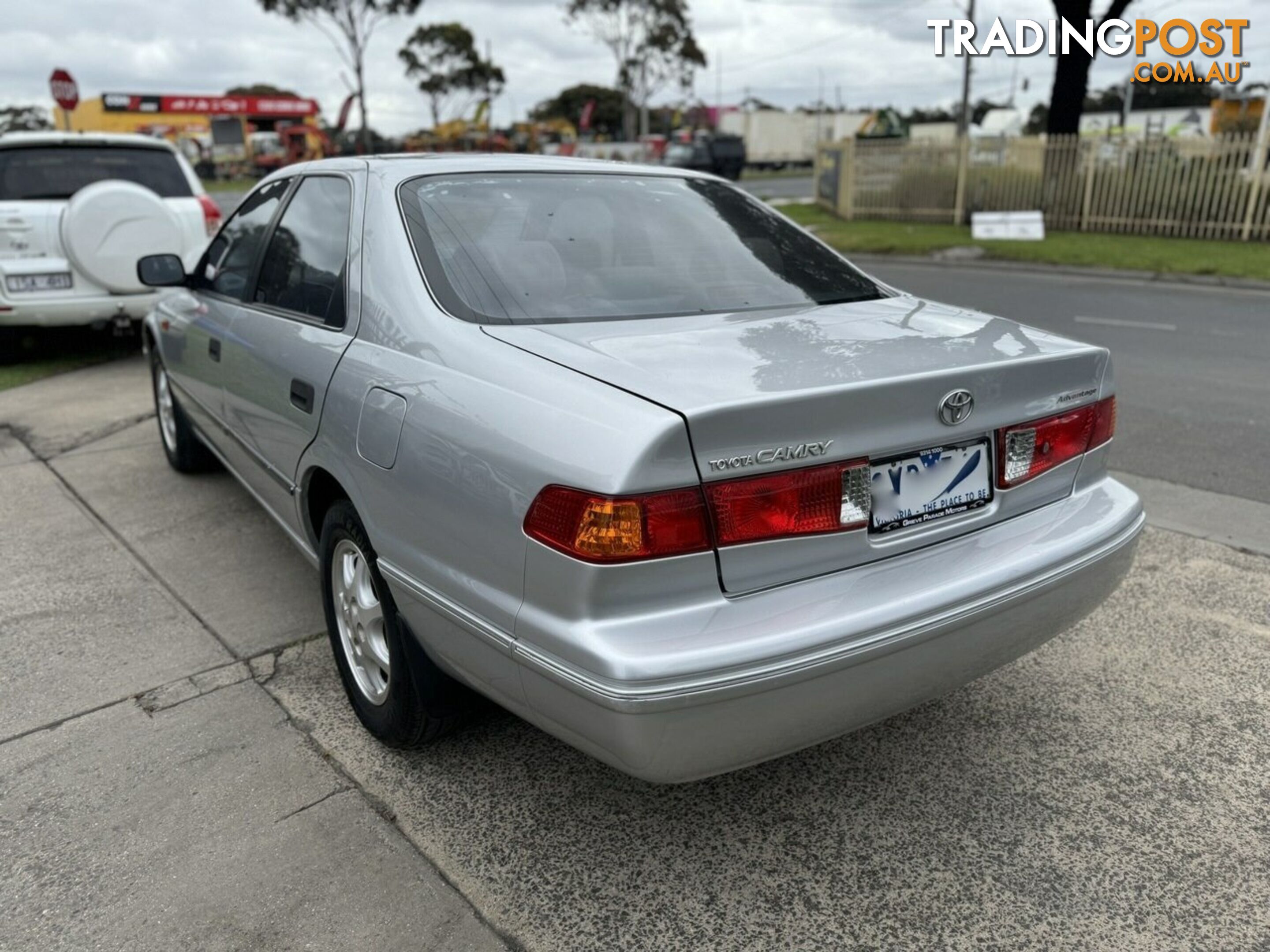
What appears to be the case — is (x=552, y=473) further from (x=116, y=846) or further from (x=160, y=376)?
(x=160, y=376)

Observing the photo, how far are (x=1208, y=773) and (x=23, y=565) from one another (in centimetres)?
434

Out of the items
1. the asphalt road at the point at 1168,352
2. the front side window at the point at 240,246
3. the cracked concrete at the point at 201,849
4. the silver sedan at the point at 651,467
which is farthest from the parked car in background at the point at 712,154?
the cracked concrete at the point at 201,849

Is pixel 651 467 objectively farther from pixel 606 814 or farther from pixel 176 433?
pixel 176 433

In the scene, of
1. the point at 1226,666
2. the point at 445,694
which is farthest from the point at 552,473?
the point at 1226,666

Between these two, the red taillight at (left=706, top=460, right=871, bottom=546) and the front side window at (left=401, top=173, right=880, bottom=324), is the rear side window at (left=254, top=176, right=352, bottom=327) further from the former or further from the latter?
the red taillight at (left=706, top=460, right=871, bottom=546)

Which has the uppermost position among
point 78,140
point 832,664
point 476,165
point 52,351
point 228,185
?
point 78,140

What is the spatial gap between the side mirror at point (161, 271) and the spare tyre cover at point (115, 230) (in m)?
3.20

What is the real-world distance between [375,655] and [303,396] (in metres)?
0.79

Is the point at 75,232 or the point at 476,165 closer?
the point at 476,165

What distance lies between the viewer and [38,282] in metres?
7.08

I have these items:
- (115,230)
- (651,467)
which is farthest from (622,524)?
(115,230)

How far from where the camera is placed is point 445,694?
248 cm

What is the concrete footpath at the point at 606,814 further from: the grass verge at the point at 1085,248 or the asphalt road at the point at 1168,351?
the grass verge at the point at 1085,248

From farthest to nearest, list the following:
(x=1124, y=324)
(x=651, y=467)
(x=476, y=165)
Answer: (x=1124, y=324) < (x=476, y=165) < (x=651, y=467)
